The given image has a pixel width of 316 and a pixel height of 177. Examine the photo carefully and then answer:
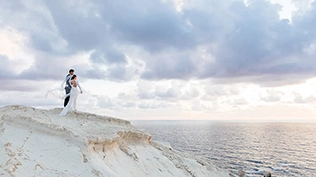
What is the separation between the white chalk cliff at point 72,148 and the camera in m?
12.0

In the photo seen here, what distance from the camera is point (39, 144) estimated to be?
1325cm

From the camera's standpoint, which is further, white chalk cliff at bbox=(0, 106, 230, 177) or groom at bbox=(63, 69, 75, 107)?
groom at bbox=(63, 69, 75, 107)

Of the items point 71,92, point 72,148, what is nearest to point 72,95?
point 71,92

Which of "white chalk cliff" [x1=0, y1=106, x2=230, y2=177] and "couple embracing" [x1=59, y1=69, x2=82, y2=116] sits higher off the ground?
"couple embracing" [x1=59, y1=69, x2=82, y2=116]

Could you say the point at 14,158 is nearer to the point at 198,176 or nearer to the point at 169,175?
the point at 169,175

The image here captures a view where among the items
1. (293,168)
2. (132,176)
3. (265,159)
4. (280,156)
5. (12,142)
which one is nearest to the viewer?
(12,142)

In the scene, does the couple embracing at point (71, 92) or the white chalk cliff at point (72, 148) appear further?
the couple embracing at point (71, 92)

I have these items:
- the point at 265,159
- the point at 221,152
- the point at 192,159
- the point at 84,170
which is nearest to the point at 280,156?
the point at 265,159

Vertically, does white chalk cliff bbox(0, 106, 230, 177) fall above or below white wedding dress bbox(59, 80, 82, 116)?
below

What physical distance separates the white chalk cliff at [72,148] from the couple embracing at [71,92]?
0.47m

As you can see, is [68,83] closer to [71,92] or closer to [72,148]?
[71,92]

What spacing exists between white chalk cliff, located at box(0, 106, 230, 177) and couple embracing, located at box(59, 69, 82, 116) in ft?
1.55

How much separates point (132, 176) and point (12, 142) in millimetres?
6230

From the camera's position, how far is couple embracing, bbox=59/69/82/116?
17812 millimetres
